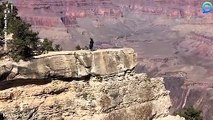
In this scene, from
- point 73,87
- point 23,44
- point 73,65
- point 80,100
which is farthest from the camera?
point 73,65

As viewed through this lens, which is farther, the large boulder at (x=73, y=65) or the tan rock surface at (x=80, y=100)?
the large boulder at (x=73, y=65)

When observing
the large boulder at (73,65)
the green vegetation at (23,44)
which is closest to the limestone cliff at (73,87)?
the large boulder at (73,65)

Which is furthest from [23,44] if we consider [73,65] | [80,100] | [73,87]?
[80,100]

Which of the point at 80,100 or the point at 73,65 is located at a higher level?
the point at 73,65

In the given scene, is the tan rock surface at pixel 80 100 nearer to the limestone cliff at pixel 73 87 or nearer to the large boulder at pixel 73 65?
the limestone cliff at pixel 73 87

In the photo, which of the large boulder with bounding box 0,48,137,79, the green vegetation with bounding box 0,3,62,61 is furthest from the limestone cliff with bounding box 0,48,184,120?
the green vegetation with bounding box 0,3,62,61

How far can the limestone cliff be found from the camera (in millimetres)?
24188

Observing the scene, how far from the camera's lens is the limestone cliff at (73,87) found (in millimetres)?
24188

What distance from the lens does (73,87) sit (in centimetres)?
2588

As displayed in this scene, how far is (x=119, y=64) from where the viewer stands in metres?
27.1

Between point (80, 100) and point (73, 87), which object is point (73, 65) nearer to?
point (73, 87)

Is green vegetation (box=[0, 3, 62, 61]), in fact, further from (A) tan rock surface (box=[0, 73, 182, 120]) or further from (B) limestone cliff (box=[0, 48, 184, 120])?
(A) tan rock surface (box=[0, 73, 182, 120])

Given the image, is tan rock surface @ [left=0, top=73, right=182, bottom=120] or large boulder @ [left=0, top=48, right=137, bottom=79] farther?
large boulder @ [left=0, top=48, right=137, bottom=79]

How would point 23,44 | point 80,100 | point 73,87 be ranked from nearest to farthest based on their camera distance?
1. point 23,44
2. point 80,100
3. point 73,87
